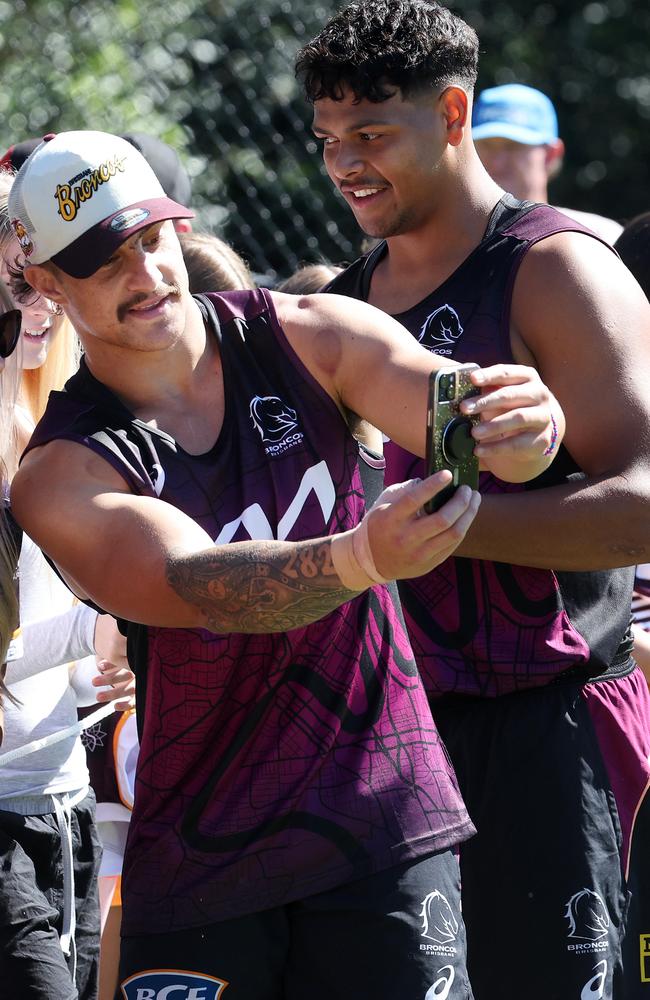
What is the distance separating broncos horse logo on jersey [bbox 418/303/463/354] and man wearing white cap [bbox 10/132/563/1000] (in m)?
0.29

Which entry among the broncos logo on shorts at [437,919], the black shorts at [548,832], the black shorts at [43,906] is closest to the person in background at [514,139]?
the black shorts at [548,832]

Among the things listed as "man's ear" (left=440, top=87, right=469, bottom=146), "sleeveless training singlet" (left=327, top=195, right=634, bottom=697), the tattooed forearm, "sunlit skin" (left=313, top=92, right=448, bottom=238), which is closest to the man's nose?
"sunlit skin" (left=313, top=92, right=448, bottom=238)

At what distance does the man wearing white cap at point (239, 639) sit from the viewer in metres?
2.16

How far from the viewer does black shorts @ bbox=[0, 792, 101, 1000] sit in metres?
2.60

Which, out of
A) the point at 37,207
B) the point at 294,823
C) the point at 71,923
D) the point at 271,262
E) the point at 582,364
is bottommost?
the point at 71,923

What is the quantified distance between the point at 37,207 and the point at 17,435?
0.74 meters

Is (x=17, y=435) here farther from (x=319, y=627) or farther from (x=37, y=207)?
(x=319, y=627)

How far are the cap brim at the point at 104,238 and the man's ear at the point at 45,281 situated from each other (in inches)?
2.2

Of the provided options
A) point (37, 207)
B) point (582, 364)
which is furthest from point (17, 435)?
point (582, 364)

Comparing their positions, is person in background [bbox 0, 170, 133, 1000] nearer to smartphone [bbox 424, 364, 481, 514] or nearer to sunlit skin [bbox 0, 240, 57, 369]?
sunlit skin [bbox 0, 240, 57, 369]

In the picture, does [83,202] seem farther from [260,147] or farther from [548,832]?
[260,147]

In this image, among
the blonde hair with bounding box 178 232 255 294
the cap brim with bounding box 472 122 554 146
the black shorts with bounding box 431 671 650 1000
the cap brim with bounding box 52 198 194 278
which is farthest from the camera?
the cap brim with bounding box 472 122 554 146

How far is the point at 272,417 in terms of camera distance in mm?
2295

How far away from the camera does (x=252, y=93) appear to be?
6.42 meters
